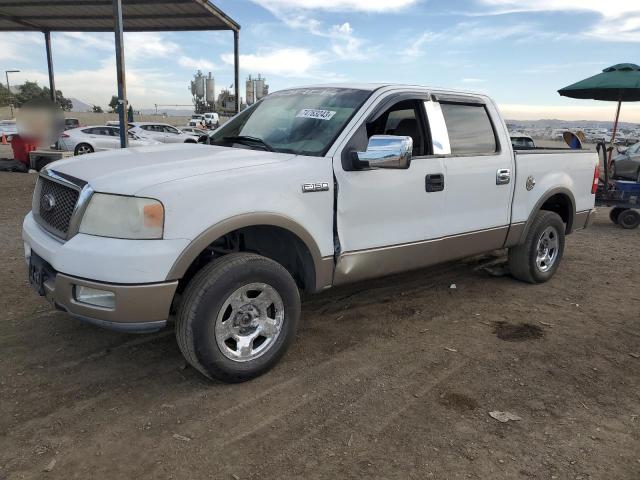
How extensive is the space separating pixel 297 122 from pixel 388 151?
3.04 ft

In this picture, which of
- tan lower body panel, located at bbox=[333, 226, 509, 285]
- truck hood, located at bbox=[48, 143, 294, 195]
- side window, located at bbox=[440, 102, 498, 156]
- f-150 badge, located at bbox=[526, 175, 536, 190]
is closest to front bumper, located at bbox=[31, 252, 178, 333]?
truck hood, located at bbox=[48, 143, 294, 195]

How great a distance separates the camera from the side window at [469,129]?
4305mm

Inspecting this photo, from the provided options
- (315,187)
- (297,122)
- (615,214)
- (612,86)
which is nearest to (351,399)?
(315,187)

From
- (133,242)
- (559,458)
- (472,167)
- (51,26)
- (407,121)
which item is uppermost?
(51,26)

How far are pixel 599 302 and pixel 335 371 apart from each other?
315 centimetres

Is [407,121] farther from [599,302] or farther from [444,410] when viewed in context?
[599,302]

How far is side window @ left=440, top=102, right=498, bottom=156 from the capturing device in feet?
14.1

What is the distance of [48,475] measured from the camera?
2352mm

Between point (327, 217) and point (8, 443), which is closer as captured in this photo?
point (8, 443)

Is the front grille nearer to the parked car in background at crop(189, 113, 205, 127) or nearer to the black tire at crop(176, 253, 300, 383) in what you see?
the black tire at crop(176, 253, 300, 383)

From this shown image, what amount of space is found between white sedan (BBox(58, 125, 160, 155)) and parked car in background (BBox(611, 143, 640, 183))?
1465 cm

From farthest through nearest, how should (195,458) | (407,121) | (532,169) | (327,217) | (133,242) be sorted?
1. (532,169)
2. (407,121)
3. (327,217)
4. (133,242)
5. (195,458)

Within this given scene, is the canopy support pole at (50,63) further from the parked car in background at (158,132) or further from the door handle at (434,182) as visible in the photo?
the door handle at (434,182)

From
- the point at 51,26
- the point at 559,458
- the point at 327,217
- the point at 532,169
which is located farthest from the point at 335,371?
the point at 51,26
